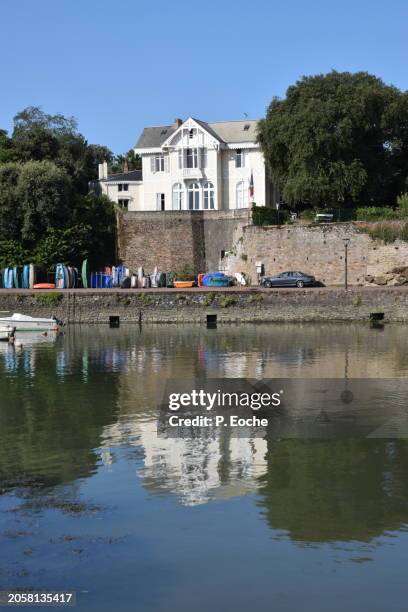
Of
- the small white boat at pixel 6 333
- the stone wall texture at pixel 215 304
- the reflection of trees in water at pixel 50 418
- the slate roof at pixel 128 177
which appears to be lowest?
the reflection of trees in water at pixel 50 418

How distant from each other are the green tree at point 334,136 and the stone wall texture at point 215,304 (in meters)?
9.28

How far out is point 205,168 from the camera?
186ft

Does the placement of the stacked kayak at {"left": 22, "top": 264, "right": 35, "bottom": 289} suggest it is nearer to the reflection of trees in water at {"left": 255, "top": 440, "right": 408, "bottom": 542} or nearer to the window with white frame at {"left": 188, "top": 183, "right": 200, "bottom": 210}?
the window with white frame at {"left": 188, "top": 183, "right": 200, "bottom": 210}

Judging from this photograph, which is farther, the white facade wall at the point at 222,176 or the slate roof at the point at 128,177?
the slate roof at the point at 128,177

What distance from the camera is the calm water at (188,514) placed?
32.6ft

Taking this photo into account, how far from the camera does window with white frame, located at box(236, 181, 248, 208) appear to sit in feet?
188

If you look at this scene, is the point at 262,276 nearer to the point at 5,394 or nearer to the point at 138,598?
the point at 5,394

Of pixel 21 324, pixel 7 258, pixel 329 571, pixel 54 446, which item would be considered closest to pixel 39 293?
pixel 21 324

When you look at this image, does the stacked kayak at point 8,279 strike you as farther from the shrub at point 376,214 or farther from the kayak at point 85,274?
the shrub at point 376,214

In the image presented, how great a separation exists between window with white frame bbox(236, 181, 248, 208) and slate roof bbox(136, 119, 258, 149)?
9.41ft

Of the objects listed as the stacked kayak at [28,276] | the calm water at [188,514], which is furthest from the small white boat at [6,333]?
the calm water at [188,514]

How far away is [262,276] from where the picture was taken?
49219mm

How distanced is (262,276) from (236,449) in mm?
33754

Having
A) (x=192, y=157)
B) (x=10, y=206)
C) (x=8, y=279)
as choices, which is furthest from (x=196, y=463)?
(x=192, y=157)
